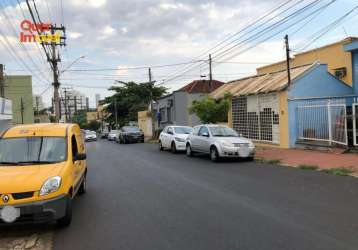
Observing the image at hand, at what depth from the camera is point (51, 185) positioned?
609cm

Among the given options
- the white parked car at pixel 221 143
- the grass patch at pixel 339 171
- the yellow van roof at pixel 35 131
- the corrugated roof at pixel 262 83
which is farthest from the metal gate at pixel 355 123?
the yellow van roof at pixel 35 131

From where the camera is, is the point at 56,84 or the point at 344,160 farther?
Result: the point at 56,84

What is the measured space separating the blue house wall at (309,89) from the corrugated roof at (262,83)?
39 cm

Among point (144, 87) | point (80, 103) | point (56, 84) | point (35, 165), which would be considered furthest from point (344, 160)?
point (80, 103)

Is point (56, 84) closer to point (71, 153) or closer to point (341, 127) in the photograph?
point (341, 127)

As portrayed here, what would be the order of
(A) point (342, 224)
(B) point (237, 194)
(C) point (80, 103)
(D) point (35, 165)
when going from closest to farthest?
1. (A) point (342, 224)
2. (D) point (35, 165)
3. (B) point (237, 194)
4. (C) point (80, 103)

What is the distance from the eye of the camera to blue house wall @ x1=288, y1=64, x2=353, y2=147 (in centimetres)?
1889

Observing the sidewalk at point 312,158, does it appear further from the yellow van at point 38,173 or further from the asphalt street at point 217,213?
the yellow van at point 38,173

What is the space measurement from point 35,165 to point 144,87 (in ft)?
187

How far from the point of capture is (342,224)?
6.17m

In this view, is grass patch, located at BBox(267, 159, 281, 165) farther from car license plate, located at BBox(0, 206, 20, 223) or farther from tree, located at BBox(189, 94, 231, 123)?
car license plate, located at BBox(0, 206, 20, 223)

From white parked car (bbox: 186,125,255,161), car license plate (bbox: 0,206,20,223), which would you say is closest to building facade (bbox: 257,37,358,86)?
white parked car (bbox: 186,125,255,161)

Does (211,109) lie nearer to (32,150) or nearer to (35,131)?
(35,131)

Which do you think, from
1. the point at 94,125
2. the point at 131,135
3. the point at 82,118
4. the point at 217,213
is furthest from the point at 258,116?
the point at 82,118
